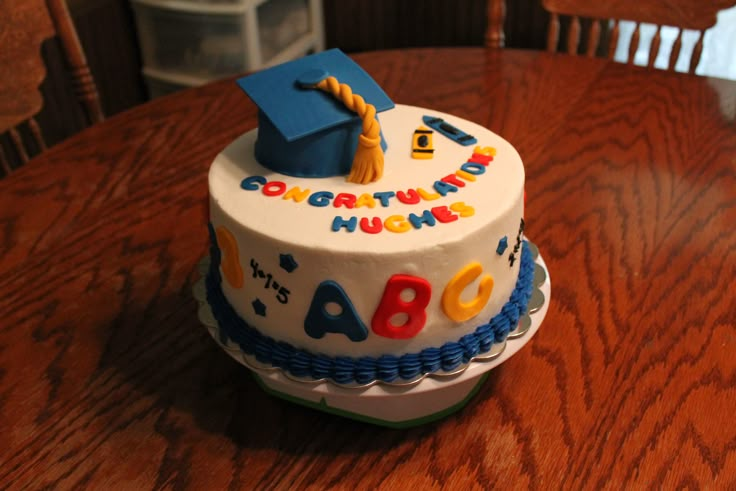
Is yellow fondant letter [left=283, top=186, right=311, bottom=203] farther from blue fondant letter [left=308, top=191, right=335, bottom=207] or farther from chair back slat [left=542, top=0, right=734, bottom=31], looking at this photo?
chair back slat [left=542, top=0, right=734, bottom=31]

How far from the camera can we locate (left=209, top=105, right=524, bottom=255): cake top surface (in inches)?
28.4

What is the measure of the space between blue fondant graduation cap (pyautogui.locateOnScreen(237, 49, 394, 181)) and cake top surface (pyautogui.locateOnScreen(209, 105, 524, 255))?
0.06ft

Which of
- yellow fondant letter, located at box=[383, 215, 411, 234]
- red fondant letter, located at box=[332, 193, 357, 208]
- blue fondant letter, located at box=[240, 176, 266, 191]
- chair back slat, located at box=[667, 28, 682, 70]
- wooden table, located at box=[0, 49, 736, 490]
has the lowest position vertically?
wooden table, located at box=[0, 49, 736, 490]

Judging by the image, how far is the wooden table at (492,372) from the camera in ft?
2.59

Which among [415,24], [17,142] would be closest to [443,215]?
[17,142]

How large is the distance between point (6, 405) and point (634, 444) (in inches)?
29.3

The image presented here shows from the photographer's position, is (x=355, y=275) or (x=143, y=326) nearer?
(x=355, y=275)

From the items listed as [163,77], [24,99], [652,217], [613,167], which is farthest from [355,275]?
[163,77]

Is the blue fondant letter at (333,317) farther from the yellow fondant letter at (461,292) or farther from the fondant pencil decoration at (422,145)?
the fondant pencil decoration at (422,145)

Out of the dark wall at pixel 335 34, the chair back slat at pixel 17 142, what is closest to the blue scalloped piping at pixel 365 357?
the chair back slat at pixel 17 142

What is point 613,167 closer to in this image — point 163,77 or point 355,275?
point 355,275

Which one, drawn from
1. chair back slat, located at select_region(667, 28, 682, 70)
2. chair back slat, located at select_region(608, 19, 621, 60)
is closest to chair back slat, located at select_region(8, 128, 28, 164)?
chair back slat, located at select_region(608, 19, 621, 60)

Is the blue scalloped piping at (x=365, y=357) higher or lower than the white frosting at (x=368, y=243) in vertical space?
lower

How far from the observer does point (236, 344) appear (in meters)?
0.81
